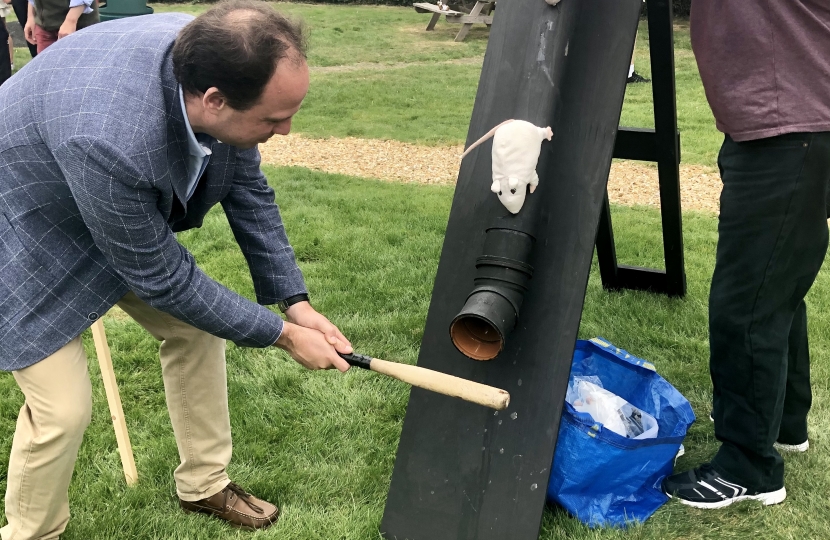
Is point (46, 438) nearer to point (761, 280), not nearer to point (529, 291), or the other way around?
point (529, 291)

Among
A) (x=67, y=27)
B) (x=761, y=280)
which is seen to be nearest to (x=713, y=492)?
(x=761, y=280)

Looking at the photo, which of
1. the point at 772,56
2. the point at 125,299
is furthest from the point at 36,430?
the point at 772,56

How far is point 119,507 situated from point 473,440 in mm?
1350

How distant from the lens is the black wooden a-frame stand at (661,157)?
3.37m

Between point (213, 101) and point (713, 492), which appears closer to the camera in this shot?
point (213, 101)

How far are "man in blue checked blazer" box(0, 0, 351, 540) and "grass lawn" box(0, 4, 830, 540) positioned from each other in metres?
0.57

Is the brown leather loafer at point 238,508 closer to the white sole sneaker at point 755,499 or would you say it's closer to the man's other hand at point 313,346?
the man's other hand at point 313,346

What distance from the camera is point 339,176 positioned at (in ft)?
23.6

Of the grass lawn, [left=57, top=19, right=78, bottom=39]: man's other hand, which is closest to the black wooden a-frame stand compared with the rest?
the grass lawn

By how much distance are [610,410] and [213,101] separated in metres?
1.84

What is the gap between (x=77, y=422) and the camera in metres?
2.24

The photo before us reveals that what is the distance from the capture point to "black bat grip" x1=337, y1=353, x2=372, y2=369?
87.4 inches

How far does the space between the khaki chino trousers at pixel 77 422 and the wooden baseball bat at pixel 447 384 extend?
70cm

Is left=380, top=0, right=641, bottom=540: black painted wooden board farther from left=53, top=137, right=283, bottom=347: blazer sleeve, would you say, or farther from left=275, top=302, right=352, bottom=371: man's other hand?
left=53, top=137, right=283, bottom=347: blazer sleeve
